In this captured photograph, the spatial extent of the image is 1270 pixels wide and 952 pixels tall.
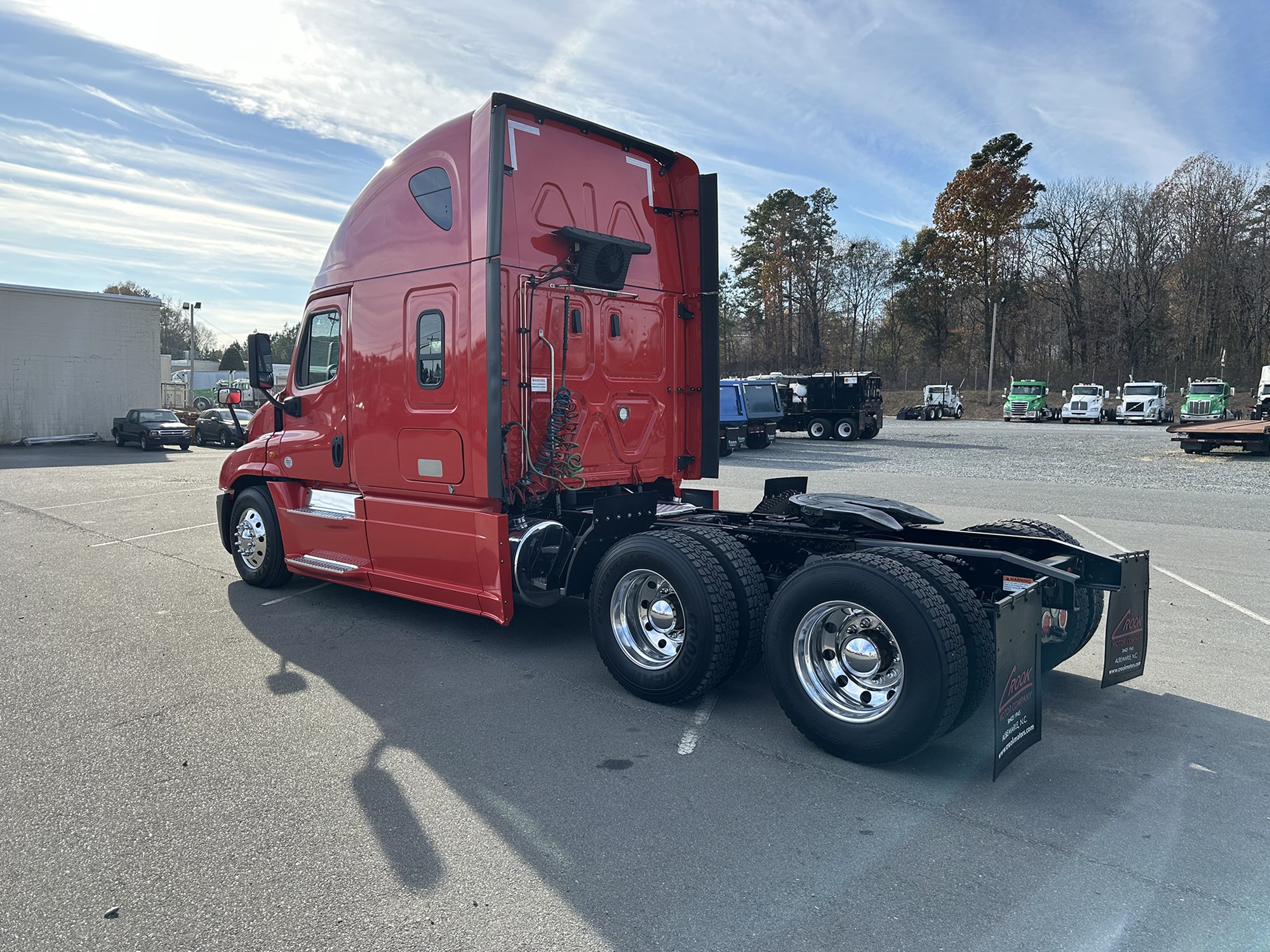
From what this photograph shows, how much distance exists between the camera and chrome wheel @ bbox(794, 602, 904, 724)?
12.9ft

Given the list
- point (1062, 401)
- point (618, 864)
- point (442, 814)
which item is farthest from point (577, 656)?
point (1062, 401)

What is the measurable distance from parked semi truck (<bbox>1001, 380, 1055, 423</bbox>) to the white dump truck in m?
2.74

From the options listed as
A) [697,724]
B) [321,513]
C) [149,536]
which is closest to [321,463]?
[321,513]

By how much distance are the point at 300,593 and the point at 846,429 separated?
88.6 feet

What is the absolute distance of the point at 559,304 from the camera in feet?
19.0

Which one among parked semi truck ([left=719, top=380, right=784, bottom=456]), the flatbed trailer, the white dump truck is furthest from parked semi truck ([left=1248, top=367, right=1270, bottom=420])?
parked semi truck ([left=719, top=380, right=784, bottom=456])

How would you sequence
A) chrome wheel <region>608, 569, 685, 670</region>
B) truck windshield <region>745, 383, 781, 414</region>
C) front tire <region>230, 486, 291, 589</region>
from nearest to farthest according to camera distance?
chrome wheel <region>608, 569, 685, 670</region>, front tire <region>230, 486, 291, 589</region>, truck windshield <region>745, 383, 781, 414</region>

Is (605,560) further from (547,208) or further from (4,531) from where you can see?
(4,531)

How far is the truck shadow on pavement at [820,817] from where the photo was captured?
277cm

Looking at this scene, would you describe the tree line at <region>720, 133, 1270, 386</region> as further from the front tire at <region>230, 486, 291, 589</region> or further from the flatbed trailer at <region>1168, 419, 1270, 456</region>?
the front tire at <region>230, 486, 291, 589</region>

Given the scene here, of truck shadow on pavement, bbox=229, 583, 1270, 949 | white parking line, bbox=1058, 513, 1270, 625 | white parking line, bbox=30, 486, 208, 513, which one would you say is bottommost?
truck shadow on pavement, bbox=229, 583, 1270, 949

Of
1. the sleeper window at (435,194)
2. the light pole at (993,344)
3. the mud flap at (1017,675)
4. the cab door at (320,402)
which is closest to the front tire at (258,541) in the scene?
the cab door at (320,402)

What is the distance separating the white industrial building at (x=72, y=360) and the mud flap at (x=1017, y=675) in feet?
118

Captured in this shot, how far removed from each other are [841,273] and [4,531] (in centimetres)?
6682
